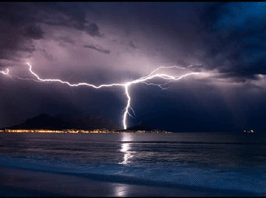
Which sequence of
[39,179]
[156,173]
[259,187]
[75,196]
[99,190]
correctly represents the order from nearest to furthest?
1. [75,196]
2. [99,190]
3. [259,187]
4. [39,179]
5. [156,173]

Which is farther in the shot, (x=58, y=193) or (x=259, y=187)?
(x=259, y=187)

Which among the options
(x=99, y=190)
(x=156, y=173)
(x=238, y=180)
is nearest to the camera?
(x=99, y=190)

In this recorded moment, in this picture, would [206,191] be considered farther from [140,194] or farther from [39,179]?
→ [39,179]

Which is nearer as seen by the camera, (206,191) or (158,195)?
(158,195)

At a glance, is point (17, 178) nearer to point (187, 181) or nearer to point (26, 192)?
point (26, 192)

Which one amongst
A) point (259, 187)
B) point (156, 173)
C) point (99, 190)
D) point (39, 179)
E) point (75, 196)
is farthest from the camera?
point (156, 173)

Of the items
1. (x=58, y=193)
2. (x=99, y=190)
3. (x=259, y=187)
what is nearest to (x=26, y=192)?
(x=58, y=193)

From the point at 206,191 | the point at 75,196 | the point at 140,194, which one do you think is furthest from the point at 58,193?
the point at 206,191

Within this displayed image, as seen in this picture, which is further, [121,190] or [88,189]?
[88,189]

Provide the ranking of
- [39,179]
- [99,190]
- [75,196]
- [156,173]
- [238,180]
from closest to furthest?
[75,196], [99,190], [39,179], [238,180], [156,173]
